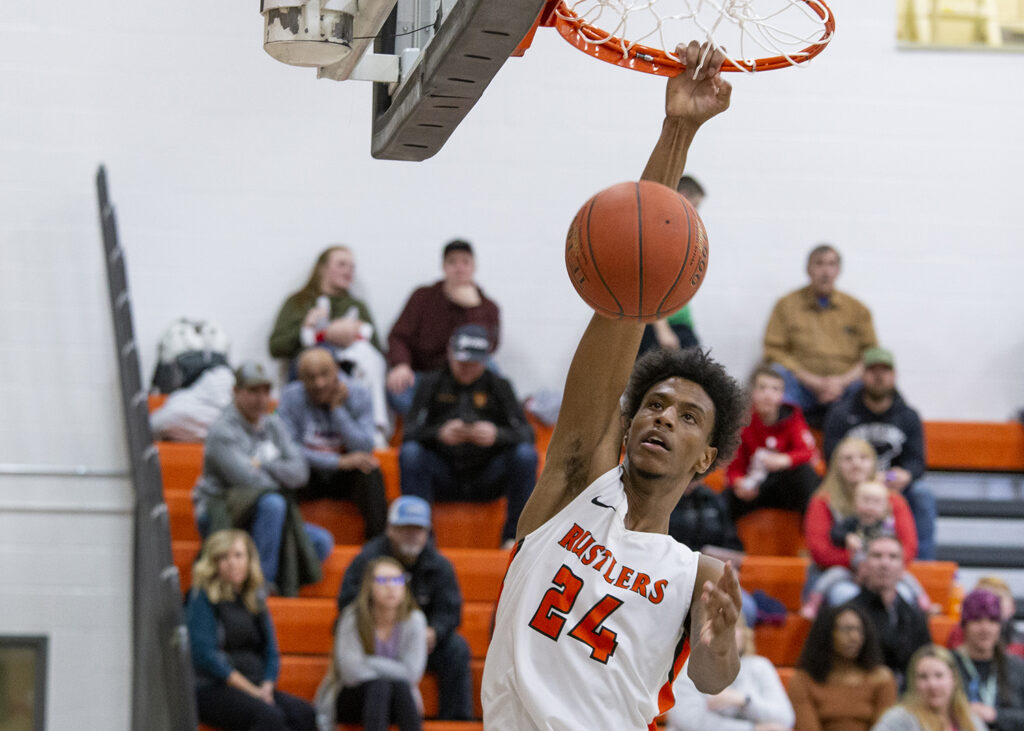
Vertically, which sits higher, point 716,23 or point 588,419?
point 716,23

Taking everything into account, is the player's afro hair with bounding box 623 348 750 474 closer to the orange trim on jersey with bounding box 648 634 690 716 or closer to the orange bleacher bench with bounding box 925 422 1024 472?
the orange trim on jersey with bounding box 648 634 690 716

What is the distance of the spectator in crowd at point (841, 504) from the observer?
684 cm

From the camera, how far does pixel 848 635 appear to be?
6.22m

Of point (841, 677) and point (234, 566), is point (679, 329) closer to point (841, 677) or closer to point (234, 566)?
point (841, 677)

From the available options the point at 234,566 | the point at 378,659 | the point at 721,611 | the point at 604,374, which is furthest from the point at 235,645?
the point at 721,611

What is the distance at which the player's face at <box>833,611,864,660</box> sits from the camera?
6215mm

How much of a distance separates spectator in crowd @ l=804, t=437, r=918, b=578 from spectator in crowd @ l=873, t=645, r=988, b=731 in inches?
30.6

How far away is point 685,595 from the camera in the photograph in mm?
2811

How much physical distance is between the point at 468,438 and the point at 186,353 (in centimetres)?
170

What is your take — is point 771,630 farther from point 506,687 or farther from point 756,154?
point 506,687

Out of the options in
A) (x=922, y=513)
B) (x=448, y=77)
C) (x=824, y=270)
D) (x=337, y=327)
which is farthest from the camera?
(x=824, y=270)

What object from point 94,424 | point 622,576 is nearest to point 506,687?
point 622,576

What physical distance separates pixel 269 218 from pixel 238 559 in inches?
110

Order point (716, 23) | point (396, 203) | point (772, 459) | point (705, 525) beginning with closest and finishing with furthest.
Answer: point (716, 23), point (705, 525), point (772, 459), point (396, 203)
